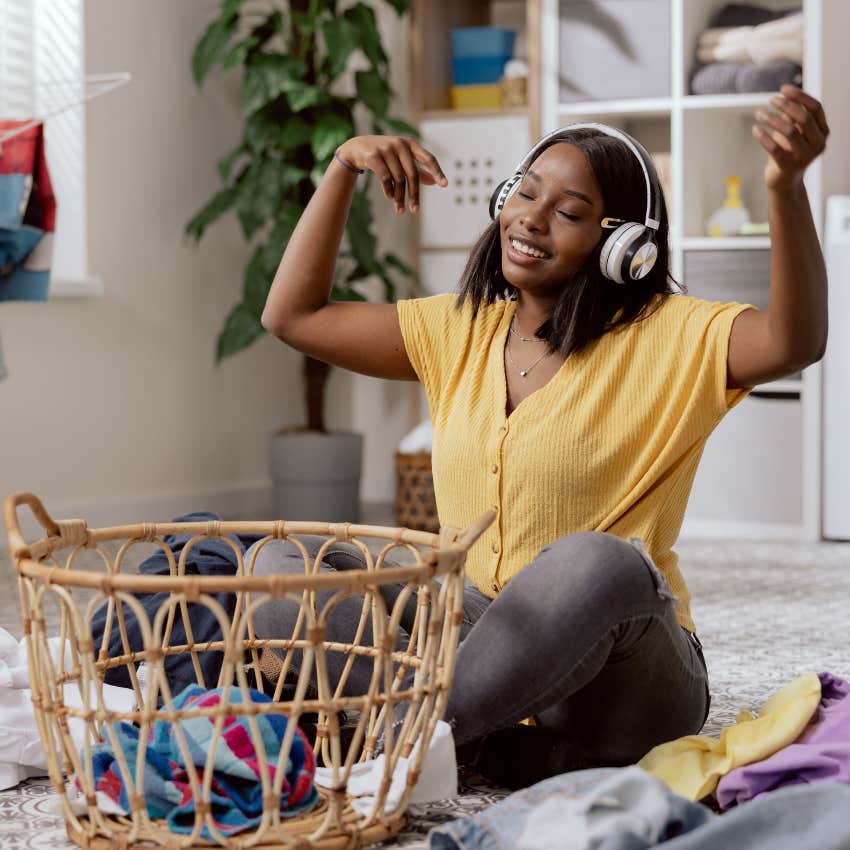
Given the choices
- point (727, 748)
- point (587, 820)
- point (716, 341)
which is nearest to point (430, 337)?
point (716, 341)

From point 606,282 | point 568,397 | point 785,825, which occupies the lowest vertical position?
point 785,825

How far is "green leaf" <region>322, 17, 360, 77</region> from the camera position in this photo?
3209 mm

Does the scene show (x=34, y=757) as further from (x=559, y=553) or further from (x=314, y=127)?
(x=314, y=127)

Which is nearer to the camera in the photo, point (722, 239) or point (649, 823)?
point (649, 823)

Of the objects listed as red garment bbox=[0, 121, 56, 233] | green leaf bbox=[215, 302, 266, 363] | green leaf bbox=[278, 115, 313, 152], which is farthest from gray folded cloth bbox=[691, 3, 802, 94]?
red garment bbox=[0, 121, 56, 233]

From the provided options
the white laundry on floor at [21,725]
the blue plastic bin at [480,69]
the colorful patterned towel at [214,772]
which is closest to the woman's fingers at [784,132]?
the colorful patterned towel at [214,772]

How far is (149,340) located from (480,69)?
3.67ft

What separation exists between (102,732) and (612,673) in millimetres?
464

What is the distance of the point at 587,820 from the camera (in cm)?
98

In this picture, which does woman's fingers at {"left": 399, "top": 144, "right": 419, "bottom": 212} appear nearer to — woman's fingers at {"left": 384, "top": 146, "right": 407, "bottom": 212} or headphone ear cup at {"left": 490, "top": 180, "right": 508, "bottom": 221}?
woman's fingers at {"left": 384, "top": 146, "right": 407, "bottom": 212}

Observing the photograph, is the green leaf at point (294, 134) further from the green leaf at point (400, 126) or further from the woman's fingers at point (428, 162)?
the woman's fingers at point (428, 162)

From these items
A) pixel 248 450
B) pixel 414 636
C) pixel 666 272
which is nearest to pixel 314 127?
pixel 248 450

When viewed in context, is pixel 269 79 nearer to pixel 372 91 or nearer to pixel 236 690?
pixel 372 91

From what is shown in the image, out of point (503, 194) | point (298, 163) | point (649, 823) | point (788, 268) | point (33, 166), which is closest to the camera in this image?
point (649, 823)
